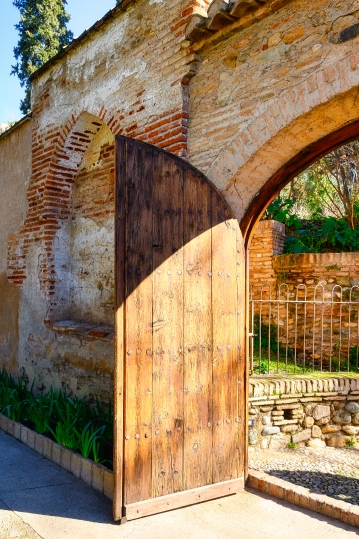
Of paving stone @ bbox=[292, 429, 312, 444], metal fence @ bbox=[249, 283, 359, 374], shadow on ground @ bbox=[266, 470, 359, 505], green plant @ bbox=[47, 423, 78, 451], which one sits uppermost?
metal fence @ bbox=[249, 283, 359, 374]

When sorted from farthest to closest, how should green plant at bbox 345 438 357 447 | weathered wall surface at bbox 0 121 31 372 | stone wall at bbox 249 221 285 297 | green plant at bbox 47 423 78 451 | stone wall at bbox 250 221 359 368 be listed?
stone wall at bbox 249 221 285 297, stone wall at bbox 250 221 359 368, weathered wall surface at bbox 0 121 31 372, green plant at bbox 345 438 357 447, green plant at bbox 47 423 78 451

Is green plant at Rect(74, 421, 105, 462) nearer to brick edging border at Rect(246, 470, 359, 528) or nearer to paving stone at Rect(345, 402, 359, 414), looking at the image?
brick edging border at Rect(246, 470, 359, 528)

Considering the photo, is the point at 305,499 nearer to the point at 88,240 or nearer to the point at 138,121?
the point at 138,121

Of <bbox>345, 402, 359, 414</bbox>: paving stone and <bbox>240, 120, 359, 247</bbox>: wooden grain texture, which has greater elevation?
<bbox>240, 120, 359, 247</bbox>: wooden grain texture

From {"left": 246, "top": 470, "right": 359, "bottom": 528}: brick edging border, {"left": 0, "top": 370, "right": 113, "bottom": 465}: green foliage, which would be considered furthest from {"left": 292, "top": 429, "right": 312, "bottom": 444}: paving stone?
{"left": 0, "top": 370, "right": 113, "bottom": 465}: green foliage

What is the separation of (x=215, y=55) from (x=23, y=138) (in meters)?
3.67

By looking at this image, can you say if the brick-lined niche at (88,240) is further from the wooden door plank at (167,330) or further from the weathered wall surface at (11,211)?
the wooden door plank at (167,330)

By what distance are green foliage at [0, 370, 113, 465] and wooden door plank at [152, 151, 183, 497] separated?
732 millimetres

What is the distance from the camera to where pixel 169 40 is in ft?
14.5

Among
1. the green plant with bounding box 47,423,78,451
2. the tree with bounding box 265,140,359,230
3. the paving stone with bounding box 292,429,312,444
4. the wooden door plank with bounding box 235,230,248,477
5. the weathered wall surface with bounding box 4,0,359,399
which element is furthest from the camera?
the tree with bounding box 265,140,359,230

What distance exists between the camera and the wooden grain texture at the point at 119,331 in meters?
3.15

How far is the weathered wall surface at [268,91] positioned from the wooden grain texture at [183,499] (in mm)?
2076

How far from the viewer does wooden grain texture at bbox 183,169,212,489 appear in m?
3.47

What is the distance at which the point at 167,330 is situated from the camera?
3424 mm
